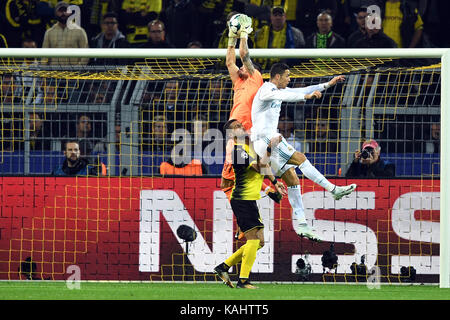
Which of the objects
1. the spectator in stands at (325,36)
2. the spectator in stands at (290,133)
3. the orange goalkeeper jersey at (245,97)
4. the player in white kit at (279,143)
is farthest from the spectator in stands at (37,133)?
the spectator in stands at (325,36)

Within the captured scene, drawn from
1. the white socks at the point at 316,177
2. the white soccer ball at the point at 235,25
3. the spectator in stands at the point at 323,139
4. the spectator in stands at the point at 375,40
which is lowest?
the white socks at the point at 316,177

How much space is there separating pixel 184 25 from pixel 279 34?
1.66 meters

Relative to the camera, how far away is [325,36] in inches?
621

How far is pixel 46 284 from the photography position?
42.4 feet

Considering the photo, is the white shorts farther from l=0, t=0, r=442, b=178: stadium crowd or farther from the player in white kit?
l=0, t=0, r=442, b=178: stadium crowd

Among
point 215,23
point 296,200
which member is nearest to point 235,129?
point 296,200

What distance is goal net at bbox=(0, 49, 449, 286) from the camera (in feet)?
44.3

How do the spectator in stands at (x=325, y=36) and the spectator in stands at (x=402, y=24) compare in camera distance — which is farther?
the spectator in stands at (x=402, y=24)

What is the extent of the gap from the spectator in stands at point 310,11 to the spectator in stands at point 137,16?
2.31 m

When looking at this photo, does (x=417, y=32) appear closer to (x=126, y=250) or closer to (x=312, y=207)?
(x=312, y=207)

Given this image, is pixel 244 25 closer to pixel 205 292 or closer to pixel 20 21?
pixel 205 292

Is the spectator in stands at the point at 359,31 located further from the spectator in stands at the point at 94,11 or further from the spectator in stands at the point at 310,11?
the spectator in stands at the point at 94,11

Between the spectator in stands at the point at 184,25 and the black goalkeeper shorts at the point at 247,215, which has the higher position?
the spectator in stands at the point at 184,25

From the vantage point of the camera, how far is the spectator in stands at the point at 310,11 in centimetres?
1659
